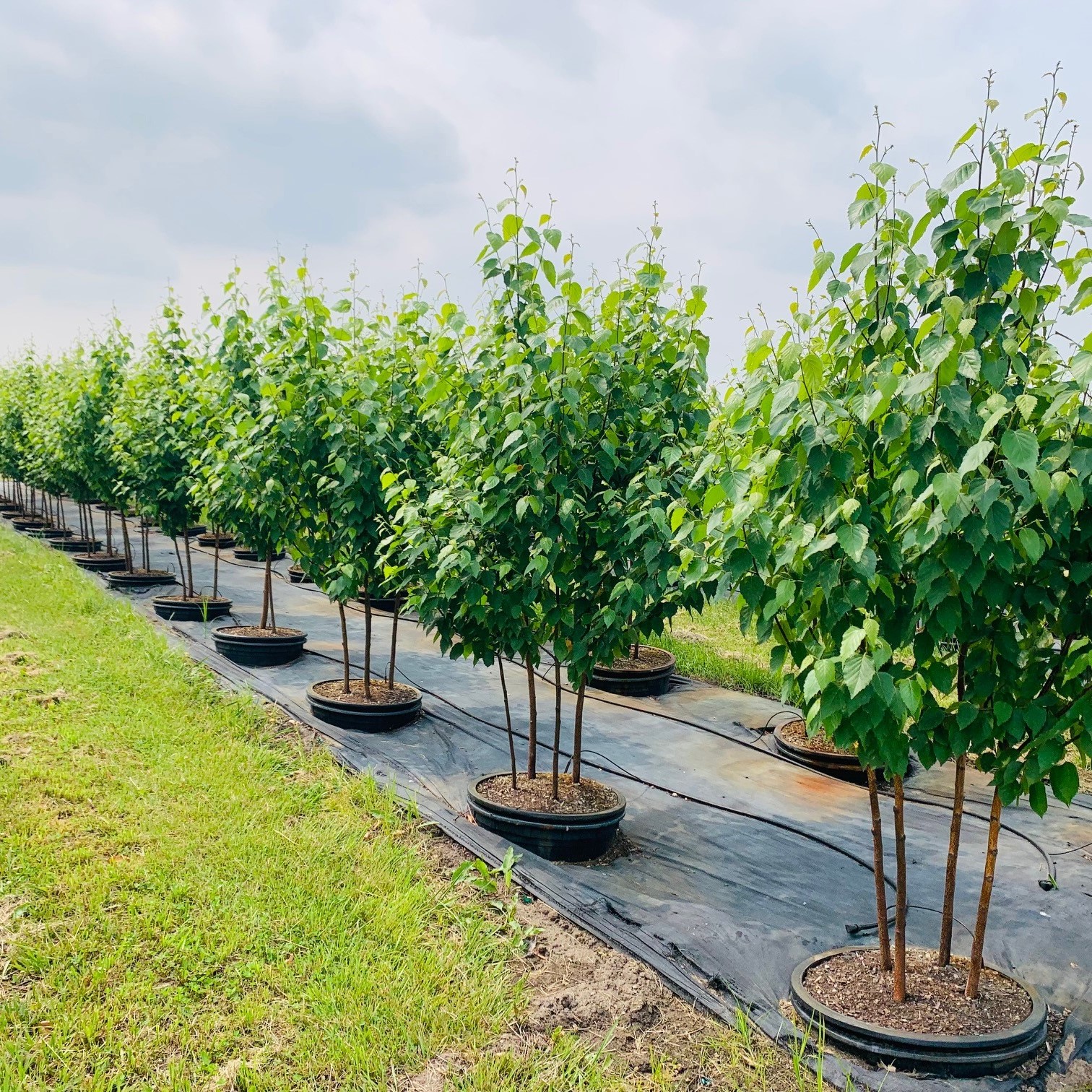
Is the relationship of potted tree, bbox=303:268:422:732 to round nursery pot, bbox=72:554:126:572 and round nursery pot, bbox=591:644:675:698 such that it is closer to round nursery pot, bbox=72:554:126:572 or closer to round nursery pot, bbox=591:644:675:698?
round nursery pot, bbox=591:644:675:698

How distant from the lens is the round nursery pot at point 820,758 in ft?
17.9

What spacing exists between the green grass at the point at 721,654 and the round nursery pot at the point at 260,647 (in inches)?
125

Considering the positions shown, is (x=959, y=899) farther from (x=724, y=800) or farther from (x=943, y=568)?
(x=943, y=568)

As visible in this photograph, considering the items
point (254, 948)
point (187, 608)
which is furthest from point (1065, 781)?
point (187, 608)

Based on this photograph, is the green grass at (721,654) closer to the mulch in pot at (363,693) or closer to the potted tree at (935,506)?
the mulch in pot at (363,693)

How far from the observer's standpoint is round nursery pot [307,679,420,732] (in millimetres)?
5914

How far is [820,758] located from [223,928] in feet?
11.7

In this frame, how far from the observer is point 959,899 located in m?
3.96

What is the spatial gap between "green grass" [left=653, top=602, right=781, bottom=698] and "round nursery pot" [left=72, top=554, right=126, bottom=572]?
7527 millimetres

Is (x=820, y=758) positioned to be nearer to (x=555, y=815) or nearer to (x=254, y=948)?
(x=555, y=815)

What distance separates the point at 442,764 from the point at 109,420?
634 cm

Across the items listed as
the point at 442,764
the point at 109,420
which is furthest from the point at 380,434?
the point at 109,420

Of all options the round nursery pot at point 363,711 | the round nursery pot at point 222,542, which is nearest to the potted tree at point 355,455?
the round nursery pot at point 363,711

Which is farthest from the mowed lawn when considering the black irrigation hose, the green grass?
the green grass
